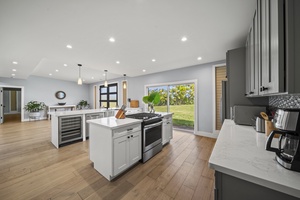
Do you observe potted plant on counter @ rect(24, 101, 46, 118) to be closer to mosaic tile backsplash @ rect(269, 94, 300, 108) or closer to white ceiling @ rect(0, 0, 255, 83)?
white ceiling @ rect(0, 0, 255, 83)

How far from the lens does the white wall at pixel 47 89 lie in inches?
261

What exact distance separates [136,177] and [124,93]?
17.0 ft

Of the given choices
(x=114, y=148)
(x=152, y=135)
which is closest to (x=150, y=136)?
(x=152, y=135)

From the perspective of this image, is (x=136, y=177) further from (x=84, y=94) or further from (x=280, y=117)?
(x=84, y=94)

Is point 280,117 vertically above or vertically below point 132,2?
below

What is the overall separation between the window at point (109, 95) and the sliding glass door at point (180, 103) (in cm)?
330

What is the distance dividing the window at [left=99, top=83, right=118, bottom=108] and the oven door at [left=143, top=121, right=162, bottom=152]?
16.3ft

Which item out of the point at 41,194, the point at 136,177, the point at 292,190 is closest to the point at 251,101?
the point at 292,190

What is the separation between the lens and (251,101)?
6.54 ft

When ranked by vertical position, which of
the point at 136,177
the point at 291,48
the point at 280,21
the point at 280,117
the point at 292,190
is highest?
the point at 280,21


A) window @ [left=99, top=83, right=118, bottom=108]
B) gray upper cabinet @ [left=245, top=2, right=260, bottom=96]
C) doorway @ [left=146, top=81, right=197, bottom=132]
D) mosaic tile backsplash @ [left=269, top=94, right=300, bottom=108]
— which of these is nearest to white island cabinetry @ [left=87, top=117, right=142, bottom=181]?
gray upper cabinet @ [left=245, top=2, right=260, bottom=96]

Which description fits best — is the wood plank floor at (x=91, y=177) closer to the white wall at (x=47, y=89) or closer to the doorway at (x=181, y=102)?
the doorway at (x=181, y=102)

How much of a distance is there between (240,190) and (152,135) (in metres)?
1.84

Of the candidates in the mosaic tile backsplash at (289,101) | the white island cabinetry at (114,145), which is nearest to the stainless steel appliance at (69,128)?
the white island cabinetry at (114,145)
